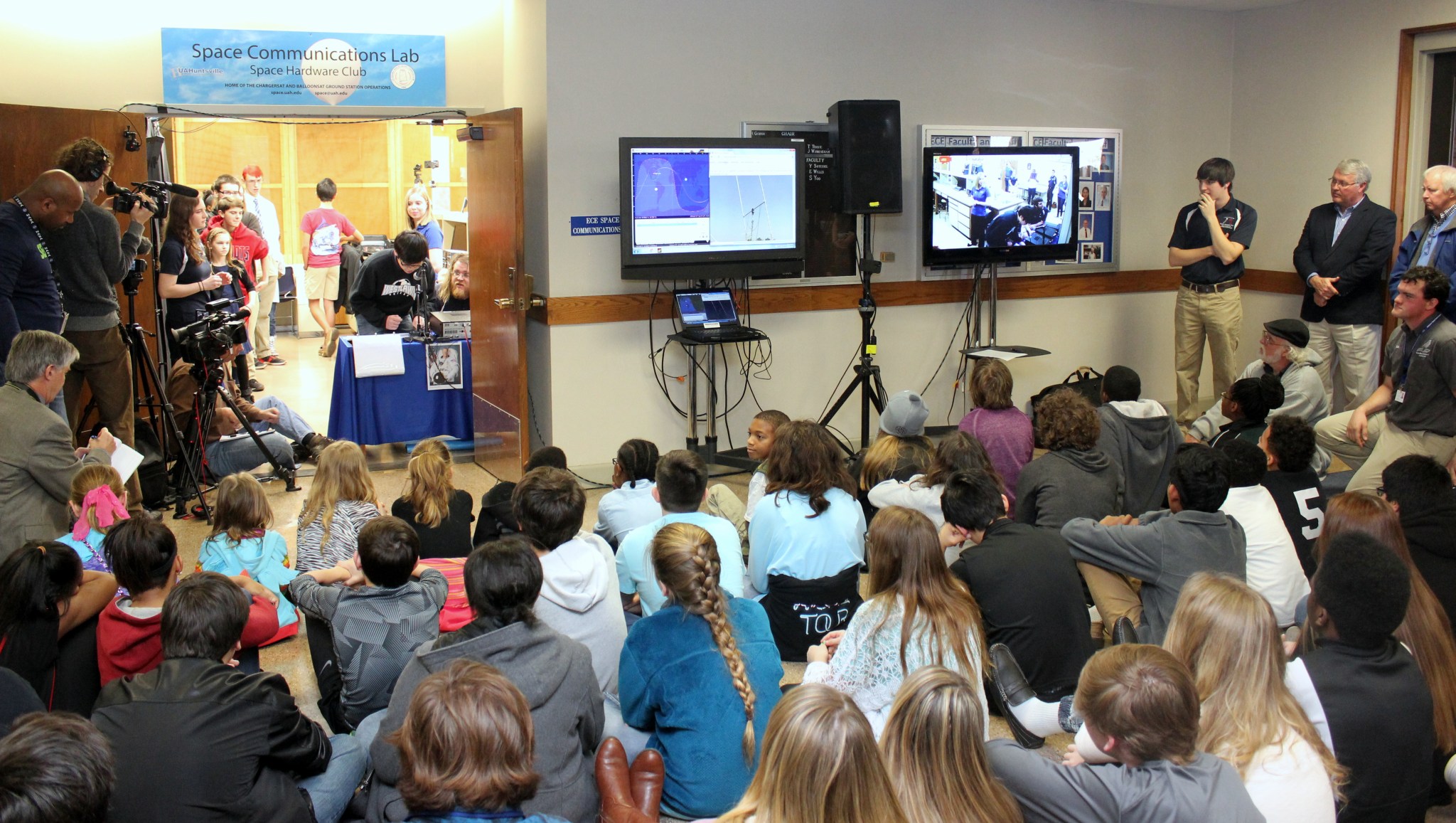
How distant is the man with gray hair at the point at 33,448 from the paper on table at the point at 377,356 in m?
2.57

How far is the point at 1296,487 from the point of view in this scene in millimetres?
3701

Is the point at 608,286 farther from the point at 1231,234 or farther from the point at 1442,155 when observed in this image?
the point at 1442,155

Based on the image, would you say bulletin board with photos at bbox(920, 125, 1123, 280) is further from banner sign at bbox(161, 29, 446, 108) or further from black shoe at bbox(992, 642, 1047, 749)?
black shoe at bbox(992, 642, 1047, 749)

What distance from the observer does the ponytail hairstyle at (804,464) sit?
3.58 m

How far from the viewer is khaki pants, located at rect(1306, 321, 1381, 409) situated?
6672 mm

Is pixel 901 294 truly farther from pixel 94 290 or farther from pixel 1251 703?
pixel 1251 703

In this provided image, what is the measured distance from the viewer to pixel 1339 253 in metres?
6.61

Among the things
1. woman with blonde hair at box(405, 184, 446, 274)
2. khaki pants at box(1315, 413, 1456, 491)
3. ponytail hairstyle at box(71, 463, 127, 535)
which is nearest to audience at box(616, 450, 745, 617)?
ponytail hairstyle at box(71, 463, 127, 535)

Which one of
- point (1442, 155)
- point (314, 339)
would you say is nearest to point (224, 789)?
point (1442, 155)

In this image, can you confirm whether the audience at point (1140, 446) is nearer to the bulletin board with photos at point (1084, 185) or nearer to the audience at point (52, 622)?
the bulletin board with photos at point (1084, 185)

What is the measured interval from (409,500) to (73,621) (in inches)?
44.7

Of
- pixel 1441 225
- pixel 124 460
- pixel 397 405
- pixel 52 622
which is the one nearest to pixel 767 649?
pixel 52 622

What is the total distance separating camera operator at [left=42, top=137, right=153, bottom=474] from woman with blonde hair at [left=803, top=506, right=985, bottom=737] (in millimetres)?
3689

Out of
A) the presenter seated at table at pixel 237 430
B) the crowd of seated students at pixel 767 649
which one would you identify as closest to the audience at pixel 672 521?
the crowd of seated students at pixel 767 649
